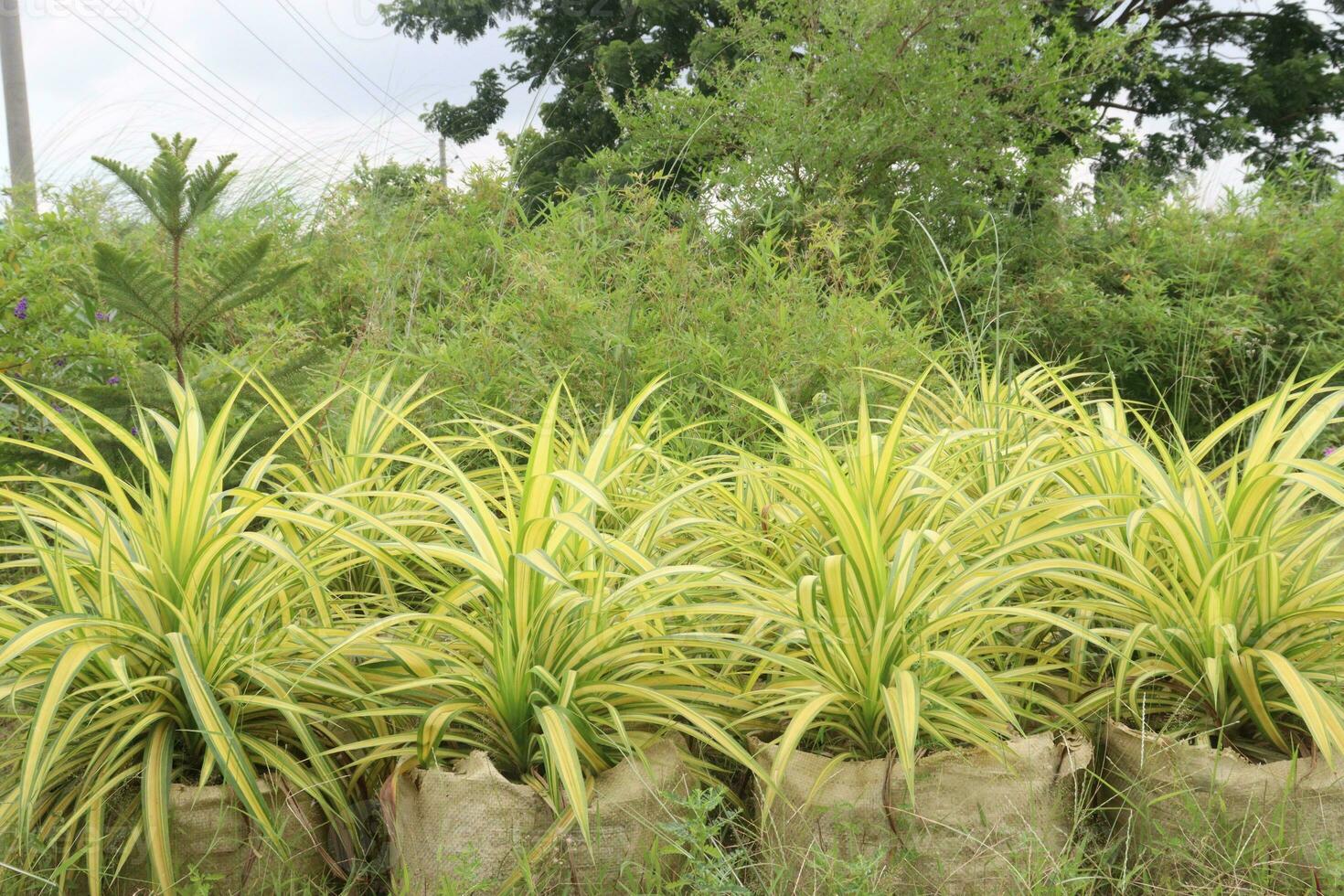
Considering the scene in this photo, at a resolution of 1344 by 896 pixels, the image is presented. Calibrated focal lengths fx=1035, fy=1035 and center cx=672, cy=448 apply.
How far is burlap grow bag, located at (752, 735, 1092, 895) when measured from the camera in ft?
5.26

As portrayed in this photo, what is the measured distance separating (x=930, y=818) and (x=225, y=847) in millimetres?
1131

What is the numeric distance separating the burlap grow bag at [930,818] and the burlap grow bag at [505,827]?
0.20 metres

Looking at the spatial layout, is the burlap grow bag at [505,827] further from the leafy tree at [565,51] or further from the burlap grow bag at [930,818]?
the leafy tree at [565,51]

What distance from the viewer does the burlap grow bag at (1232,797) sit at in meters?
1.65

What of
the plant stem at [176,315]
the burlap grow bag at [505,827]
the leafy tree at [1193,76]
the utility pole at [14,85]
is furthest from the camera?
the leafy tree at [1193,76]

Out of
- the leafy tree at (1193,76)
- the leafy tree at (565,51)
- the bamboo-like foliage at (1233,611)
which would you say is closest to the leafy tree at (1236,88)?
the leafy tree at (1193,76)

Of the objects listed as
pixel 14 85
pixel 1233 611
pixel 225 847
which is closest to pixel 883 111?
pixel 1233 611

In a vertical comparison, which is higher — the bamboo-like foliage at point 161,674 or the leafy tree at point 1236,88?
the leafy tree at point 1236,88

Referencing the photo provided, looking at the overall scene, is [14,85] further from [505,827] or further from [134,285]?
[505,827]

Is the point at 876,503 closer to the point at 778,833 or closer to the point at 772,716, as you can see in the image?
the point at 772,716

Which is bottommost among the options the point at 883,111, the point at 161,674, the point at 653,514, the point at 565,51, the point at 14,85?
the point at 161,674

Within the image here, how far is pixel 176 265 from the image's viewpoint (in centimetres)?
256

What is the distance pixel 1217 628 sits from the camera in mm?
1783

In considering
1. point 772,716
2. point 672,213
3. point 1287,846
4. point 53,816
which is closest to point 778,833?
point 772,716
